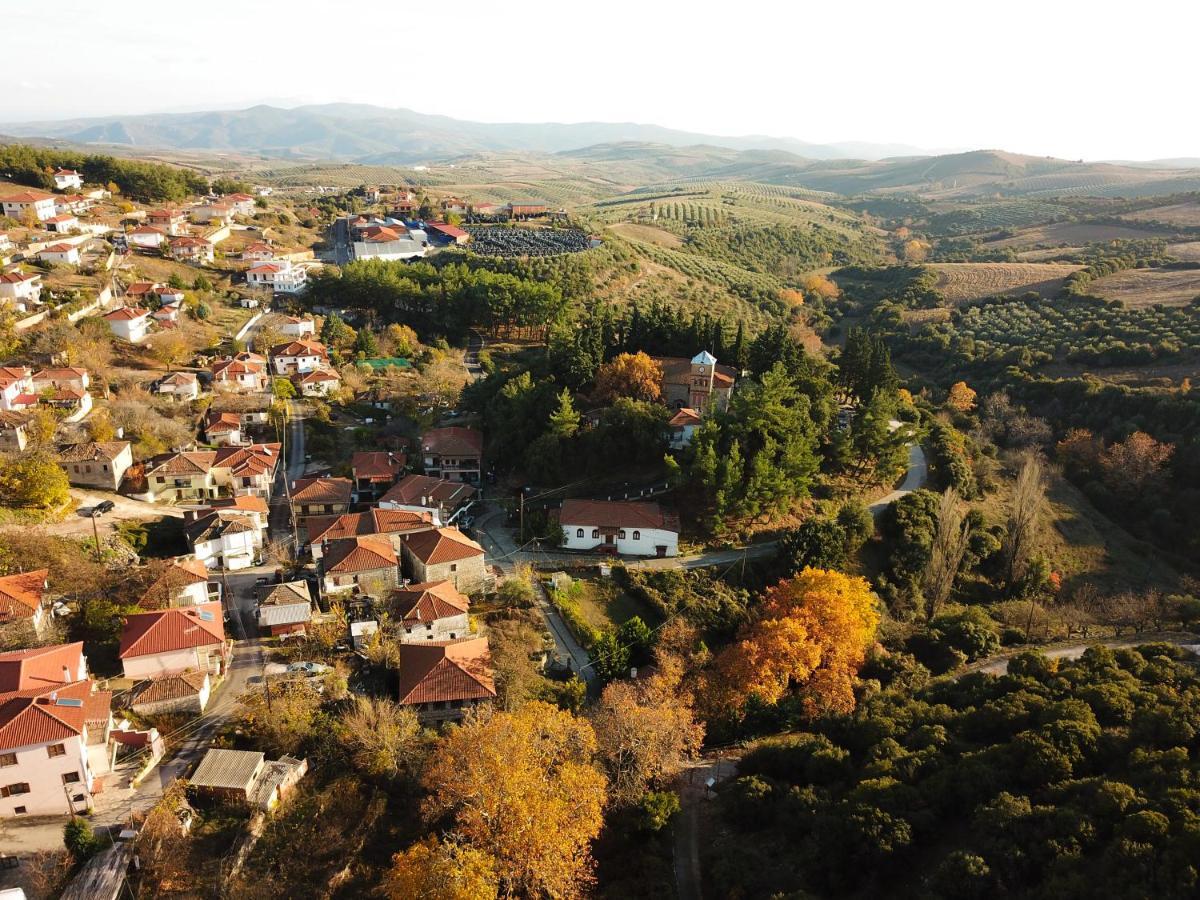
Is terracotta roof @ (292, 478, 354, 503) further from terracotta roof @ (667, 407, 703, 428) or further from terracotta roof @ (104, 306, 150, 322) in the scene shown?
terracotta roof @ (104, 306, 150, 322)

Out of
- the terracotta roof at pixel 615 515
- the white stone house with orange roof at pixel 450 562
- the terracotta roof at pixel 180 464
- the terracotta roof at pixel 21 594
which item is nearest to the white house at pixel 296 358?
the terracotta roof at pixel 180 464

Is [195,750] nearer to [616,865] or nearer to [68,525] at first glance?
[616,865]

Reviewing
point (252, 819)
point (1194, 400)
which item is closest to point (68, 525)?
point (252, 819)

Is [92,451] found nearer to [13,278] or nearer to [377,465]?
[377,465]

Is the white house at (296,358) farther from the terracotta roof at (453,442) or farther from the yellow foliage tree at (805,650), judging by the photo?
the yellow foliage tree at (805,650)

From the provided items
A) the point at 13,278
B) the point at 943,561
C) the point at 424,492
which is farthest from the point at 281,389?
the point at 943,561
